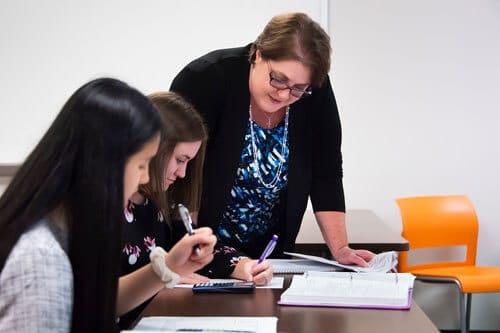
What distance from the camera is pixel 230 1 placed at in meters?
3.46

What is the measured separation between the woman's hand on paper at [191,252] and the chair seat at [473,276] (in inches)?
77.2

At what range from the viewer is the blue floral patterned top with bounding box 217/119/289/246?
189 centimetres

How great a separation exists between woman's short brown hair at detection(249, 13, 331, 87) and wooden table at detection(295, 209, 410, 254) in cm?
86


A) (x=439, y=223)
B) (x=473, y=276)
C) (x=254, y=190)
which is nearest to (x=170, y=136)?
(x=254, y=190)

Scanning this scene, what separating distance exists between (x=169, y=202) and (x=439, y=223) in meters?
1.95

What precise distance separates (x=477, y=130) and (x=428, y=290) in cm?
88

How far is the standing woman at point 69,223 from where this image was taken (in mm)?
940

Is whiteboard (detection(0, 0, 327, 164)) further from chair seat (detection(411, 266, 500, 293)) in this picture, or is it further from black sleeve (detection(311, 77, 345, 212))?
black sleeve (detection(311, 77, 345, 212))

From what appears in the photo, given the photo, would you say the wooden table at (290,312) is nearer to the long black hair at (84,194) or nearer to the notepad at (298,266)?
the notepad at (298,266)

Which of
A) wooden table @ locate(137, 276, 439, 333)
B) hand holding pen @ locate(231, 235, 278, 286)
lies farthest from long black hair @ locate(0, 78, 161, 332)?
hand holding pen @ locate(231, 235, 278, 286)

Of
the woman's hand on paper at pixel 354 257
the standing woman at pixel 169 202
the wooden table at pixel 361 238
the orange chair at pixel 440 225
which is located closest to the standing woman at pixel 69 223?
the standing woman at pixel 169 202

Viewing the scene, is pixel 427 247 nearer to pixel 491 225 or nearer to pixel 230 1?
pixel 491 225

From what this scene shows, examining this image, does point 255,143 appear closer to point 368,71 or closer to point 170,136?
point 170,136

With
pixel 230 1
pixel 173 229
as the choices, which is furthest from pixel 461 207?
pixel 173 229
